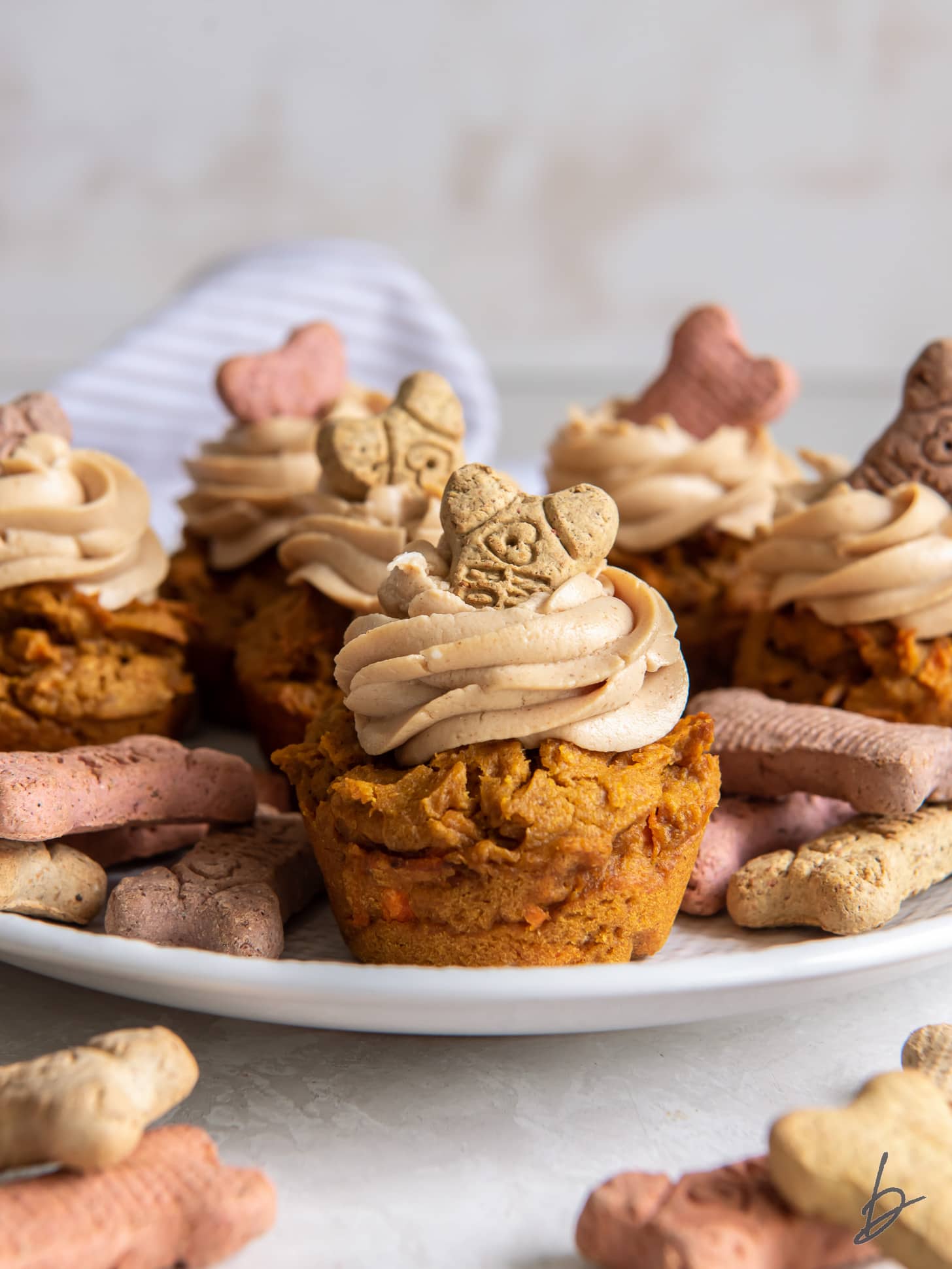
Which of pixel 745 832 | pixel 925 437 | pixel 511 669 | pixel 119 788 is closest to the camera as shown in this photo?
pixel 511 669

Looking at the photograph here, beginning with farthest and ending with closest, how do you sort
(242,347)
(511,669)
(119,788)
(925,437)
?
(242,347)
(925,437)
(119,788)
(511,669)

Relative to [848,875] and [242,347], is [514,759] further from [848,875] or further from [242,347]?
[242,347]

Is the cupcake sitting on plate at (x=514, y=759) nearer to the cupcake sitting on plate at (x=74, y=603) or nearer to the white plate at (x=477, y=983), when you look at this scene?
the white plate at (x=477, y=983)

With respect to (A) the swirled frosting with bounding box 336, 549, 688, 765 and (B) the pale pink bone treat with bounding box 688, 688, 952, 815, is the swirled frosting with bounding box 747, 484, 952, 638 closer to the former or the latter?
(B) the pale pink bone treat with bounding box 688, 688, 952, 815

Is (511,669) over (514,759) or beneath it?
over

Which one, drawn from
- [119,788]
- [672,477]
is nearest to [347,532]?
[119,788]

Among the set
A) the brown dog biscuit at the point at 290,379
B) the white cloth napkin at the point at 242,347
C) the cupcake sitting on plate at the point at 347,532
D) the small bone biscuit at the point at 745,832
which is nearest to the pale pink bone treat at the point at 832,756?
the small bone biscuit at the point at 745,832

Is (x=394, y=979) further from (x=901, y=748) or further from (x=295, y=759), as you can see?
(x=901, y=748)
